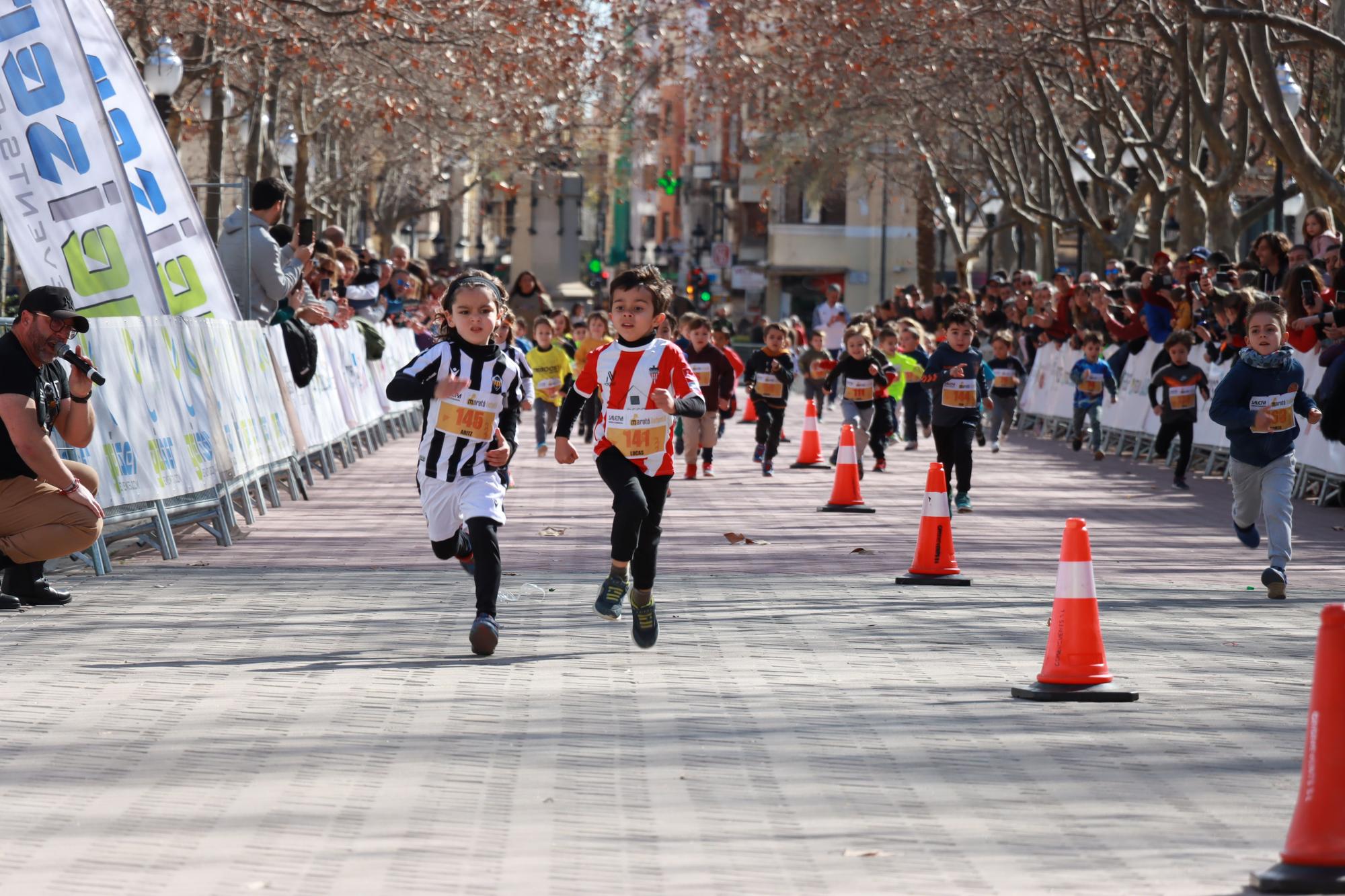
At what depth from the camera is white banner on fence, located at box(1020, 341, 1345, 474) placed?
1883cm

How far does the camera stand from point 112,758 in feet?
22.5

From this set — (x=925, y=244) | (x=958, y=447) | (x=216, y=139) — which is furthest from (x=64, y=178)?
(x=925, y=244)

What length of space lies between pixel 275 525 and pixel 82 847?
1008 centimetres

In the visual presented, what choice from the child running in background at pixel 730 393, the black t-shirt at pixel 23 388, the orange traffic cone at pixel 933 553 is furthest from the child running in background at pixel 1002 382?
the black t-shirt at pixel 23 388

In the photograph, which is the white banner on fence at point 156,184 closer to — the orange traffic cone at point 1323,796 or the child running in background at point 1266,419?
the child running in background at point 1266,419

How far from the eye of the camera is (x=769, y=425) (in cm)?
2336

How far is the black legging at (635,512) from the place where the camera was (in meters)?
9.95

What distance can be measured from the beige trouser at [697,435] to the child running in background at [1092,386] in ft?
18.6

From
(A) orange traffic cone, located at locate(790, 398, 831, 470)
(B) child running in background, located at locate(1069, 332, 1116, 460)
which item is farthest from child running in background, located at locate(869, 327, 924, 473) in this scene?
(B) child running in background, located at locate(1069, 332, 1116, 460)

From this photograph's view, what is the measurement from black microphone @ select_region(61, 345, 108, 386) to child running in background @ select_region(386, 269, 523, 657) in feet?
5.88

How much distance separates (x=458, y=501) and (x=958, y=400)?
878 cm

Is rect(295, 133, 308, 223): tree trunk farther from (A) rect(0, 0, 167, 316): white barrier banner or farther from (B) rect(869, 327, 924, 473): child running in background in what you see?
(A) rect(0, 0, 167, 316): white barrier banner

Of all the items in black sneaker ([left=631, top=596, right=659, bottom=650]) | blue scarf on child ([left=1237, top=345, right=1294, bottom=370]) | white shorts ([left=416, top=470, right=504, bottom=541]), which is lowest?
black sneaker ([left=631, top=596, right=659, bottom=650])

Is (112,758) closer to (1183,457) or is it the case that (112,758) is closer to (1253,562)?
(1253,562)
